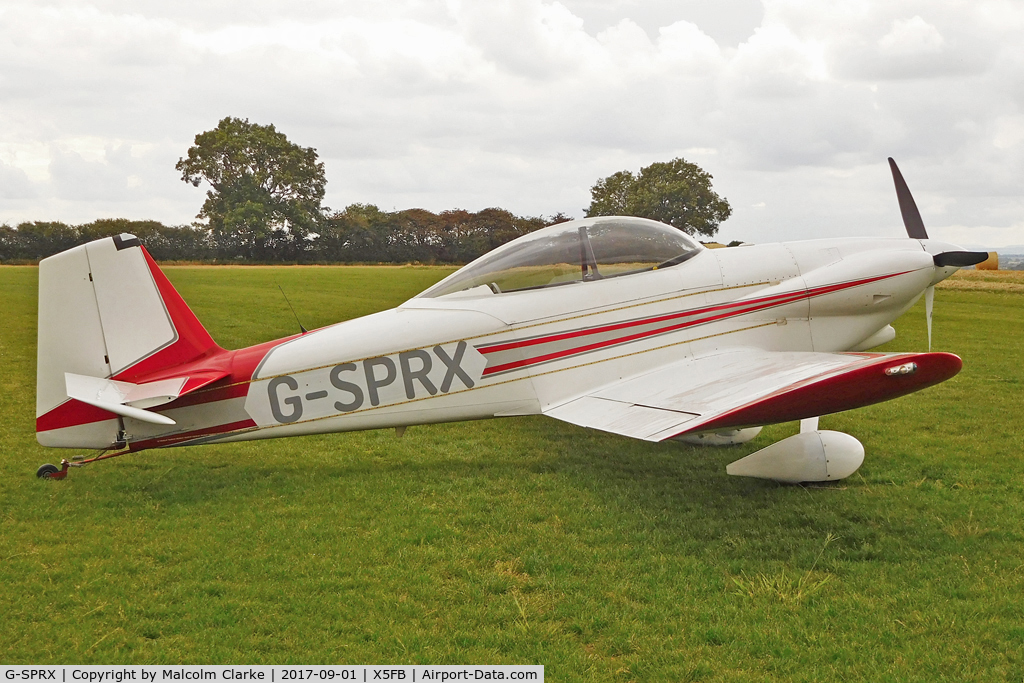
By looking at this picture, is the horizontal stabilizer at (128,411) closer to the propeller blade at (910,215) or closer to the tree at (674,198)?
the propeller blade at (910,215)

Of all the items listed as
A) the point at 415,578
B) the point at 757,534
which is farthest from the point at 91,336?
the point at 757,534

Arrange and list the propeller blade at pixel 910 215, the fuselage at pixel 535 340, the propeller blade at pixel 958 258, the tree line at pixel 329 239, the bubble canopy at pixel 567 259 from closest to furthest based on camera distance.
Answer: the fuselage at pixel 535 340, the bubble canopy at pixel 567 259, the propeller blade at pixel 958 258, the propeller blade at pixel 910 215, the tree line at pixel 329 239

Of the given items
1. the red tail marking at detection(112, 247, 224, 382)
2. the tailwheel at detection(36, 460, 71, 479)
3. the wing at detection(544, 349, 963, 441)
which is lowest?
the tailwheel at detection(36, 460, 71, 479)

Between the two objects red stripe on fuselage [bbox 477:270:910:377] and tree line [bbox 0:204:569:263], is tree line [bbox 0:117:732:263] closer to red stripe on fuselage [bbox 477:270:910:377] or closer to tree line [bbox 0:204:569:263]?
tree line [bbox 0:204:569:263]

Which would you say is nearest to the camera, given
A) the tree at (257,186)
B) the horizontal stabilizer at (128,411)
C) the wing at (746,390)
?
the wing at (746,390)

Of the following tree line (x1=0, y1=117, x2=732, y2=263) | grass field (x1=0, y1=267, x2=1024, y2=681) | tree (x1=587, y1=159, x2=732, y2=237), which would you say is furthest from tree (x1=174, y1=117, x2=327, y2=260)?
grass field (x1=0, y1=267, x2=1024, y2=681)

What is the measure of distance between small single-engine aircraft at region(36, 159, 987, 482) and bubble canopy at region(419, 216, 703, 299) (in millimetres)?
14

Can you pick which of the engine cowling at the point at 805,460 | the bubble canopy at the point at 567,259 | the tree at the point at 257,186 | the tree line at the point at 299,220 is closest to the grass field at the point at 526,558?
the engine cowling at the point at 805,460

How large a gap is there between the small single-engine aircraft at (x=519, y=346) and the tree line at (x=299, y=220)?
32.4 metres

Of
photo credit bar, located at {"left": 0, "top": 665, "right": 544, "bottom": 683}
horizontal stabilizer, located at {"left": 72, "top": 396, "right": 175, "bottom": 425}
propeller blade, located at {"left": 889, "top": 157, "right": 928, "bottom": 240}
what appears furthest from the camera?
propeller blade, located at {"left": 889, "top": 157, "right": 928, "bottom": 240}

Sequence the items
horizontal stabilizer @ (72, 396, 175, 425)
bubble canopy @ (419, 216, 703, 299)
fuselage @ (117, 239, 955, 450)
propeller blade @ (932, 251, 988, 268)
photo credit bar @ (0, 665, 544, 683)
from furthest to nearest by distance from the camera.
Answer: propeller blade @ (932, 251, 988, 268), bubble canopy @ (419, 216, 703, 299), fuselage @ (117, 239, 955, 450), horizontal stabilizer @ (72, 396, 175, 425), photo credit bar @ (0, 665, 544, 683)

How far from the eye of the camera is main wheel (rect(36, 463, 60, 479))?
6.01 metres

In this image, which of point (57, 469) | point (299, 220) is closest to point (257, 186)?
point (299, 220)

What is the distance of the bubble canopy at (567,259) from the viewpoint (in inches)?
253
